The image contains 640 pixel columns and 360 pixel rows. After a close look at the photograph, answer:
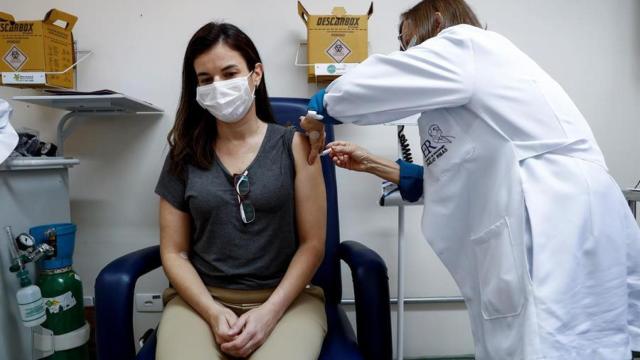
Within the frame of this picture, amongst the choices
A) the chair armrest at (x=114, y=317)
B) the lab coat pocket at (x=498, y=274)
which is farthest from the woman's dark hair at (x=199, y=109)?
the lab coat pocket at (x=498, y=274)

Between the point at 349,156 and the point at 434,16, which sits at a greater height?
the point at 434,16

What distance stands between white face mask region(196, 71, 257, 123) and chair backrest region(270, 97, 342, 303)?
21 centimetres

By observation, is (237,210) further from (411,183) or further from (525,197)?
(525,197)

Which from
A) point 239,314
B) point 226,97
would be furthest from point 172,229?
point 226,97

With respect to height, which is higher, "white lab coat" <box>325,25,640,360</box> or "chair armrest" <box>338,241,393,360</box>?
"white lab coat" <box>325,25,640,360</box>

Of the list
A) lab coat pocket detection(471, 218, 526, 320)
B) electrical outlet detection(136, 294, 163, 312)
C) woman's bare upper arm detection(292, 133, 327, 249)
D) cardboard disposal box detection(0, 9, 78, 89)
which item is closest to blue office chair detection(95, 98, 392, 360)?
woman's bare upper arm detection(292, 133, 327, 249)

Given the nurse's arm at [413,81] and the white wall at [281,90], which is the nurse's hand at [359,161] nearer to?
the nurse's arm at [413,81]

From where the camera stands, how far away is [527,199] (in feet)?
2.41

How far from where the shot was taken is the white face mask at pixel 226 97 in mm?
1043

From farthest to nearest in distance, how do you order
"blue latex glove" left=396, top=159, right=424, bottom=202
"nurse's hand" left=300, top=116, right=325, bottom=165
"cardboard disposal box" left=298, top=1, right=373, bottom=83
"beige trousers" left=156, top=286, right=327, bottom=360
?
"cardboard disposal box" left=298, top=1, right=373, bottom=83
"blue latex glove" left=396, top=159, right=424, bottom=202
"nurse's hand" left=300, top=116, right=325, bottom=165
"beige trousers" left=156, top=286, right=327, bottom=360

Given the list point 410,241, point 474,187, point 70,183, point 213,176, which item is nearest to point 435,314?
point 410,241

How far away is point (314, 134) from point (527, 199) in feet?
1.85

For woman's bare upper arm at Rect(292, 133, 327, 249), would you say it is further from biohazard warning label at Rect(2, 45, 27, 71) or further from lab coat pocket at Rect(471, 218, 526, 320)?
biohazard warning label at Rect(2, 45, 27, 71)

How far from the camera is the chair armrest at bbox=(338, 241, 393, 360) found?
0.89 meters
